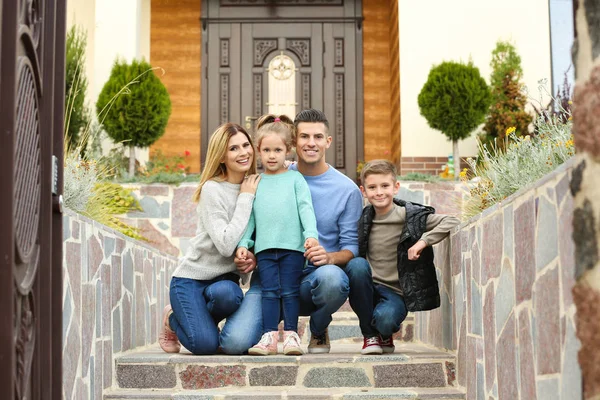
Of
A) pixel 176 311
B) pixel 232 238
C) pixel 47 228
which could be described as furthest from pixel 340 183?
pixel 47 228

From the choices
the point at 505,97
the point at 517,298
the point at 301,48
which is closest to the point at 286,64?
the point at 301,48

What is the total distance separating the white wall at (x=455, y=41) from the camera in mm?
9844

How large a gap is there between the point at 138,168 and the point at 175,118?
1775mm

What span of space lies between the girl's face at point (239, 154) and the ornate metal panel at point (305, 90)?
21.2 feet

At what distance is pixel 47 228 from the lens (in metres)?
2.44

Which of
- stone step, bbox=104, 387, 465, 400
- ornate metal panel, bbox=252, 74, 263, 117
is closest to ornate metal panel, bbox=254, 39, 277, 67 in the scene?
ornate metal panel, bbox=252, 74, 263, 117

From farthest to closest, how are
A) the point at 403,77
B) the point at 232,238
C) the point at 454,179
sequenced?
the point at 403,77
the point at 454,179
the point at 232,238

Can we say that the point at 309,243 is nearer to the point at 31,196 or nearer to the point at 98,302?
the point at 98,302

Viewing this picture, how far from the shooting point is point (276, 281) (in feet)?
13.7

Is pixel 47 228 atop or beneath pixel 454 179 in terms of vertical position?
beneath

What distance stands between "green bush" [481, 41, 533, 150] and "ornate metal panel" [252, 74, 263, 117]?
112 inches

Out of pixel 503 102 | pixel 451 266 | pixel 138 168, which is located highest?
pixel 503 102

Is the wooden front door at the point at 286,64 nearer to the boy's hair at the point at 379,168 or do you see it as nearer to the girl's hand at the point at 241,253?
the boy's hair at the point at 379,168

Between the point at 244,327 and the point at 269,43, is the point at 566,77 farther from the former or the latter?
the point at 244,327
